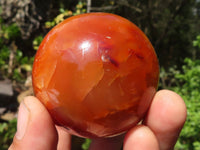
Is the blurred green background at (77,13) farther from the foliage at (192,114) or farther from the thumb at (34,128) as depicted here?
the thumb at (34,128)

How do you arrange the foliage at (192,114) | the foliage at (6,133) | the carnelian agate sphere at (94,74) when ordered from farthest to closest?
the foliage at (6,133)
the foliage at (192,114)
the carnelian agate sphere at (94,74)

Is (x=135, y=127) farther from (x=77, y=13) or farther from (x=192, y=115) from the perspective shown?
(x=77, y=13)

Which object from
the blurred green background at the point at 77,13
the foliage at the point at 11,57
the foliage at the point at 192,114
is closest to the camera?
the foliage at the point at 192,114

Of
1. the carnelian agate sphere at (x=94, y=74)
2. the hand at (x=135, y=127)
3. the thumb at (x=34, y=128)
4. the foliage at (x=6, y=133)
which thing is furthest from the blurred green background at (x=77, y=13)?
the thumb at (x=34, y=128)

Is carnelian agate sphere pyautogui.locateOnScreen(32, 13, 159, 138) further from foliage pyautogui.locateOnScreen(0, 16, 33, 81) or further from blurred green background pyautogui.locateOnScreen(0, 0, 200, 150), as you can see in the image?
foliage pyautogui.locateOnScreen(0, 16, 33, 81)

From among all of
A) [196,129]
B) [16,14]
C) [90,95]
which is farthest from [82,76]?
[16,14]

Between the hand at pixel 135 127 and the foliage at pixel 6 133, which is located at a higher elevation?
the hand at pixel 135 127

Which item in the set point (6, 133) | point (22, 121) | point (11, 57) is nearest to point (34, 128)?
point (22, 121)
